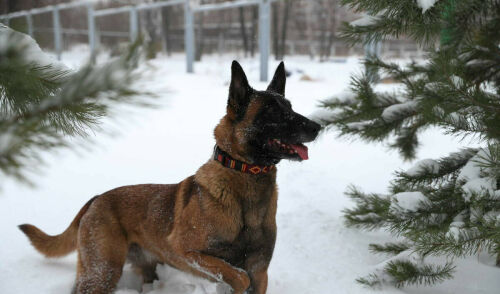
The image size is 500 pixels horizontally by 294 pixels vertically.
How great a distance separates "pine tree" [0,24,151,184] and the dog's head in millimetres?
1194

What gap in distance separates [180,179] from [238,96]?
110 inches

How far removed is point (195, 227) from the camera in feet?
7.97

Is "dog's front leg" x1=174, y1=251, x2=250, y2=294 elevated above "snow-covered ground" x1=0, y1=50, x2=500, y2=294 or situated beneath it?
elevated above

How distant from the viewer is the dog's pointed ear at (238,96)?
242cm

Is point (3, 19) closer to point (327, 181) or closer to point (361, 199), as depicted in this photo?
point (361, 199)

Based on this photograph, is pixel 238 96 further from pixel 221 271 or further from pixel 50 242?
pixel 50 242

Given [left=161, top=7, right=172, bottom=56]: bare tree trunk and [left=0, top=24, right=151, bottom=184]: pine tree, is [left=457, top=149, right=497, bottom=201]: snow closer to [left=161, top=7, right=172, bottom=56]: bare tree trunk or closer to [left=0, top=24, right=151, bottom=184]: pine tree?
[left=0, top=24, right=151, bottom=184]: pine tree

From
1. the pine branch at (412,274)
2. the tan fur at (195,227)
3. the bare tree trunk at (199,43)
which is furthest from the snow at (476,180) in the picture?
the bare tree trunk at (199,43)

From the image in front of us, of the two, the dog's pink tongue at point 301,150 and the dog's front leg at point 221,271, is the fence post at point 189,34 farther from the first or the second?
the dog's front leg at point 221,271

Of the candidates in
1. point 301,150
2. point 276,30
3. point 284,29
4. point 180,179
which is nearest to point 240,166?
point 301,150

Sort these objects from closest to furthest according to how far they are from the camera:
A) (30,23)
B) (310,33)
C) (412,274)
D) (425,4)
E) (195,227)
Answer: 1. (30,23)
2. (425,4)
3. (195,227)
4. (412,274)
5. (310,33)

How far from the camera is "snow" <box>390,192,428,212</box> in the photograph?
113 inches

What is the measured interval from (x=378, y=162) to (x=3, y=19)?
216 inches

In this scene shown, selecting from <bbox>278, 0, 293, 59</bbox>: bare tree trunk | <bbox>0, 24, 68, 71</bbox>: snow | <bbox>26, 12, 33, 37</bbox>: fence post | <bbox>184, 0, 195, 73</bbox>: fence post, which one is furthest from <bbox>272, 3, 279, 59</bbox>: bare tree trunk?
<bbox>0, 24, 68, 71</bbox>: snow
